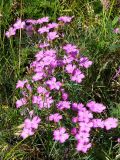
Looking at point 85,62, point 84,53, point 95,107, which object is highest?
point 84,53

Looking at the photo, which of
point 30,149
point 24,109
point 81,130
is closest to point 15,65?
point 24,109

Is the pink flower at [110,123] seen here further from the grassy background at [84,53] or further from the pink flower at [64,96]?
the pink flower at [64,96]

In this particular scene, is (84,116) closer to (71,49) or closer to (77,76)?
(77,76)

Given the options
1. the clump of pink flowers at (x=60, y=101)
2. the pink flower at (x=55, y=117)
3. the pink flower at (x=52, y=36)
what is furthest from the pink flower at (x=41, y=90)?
the pink flower at (x=52, y=36)

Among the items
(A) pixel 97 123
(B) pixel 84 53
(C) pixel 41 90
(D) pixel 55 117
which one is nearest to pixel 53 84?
(C) pixel 41 90

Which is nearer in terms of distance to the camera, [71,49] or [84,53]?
[71,49]
